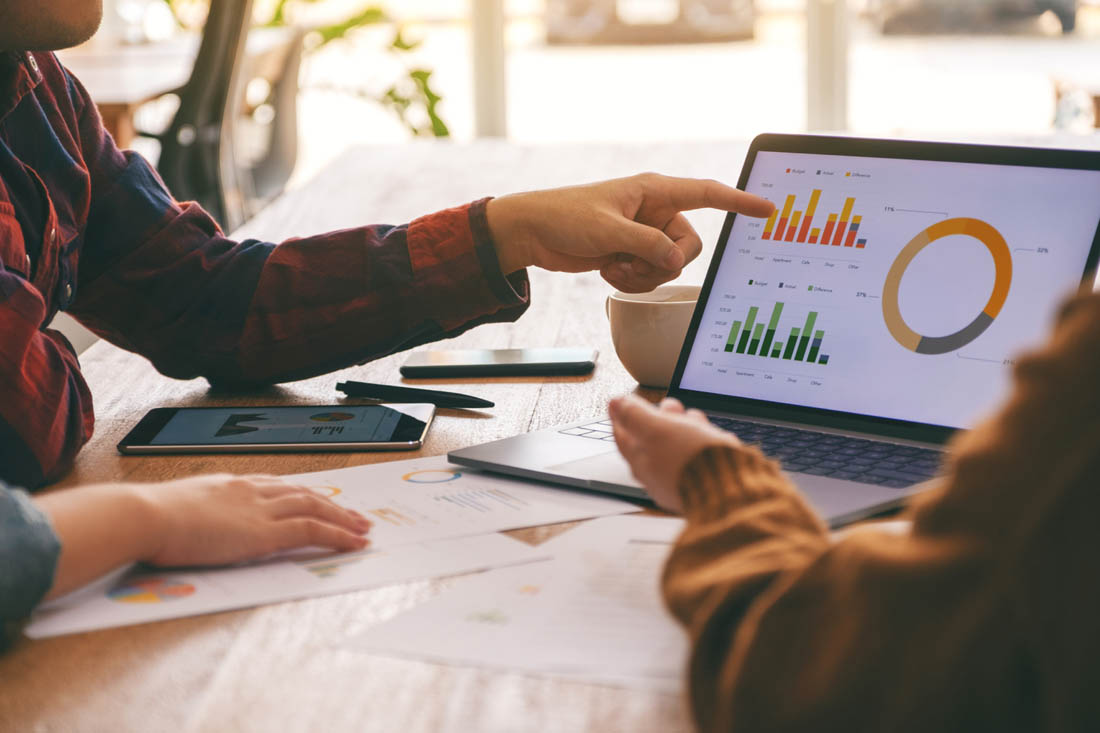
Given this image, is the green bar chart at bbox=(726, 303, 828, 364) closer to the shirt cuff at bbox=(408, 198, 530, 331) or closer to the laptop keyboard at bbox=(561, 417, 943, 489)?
the laptop keyboard at bbox=(561, 417, 943, 489)

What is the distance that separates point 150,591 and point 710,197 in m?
0.57

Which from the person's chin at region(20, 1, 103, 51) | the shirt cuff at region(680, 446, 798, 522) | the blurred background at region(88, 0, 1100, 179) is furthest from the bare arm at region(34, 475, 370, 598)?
the blurred background at region(88, 0, 1100, 179)

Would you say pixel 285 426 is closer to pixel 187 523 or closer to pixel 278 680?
pixel 187 523

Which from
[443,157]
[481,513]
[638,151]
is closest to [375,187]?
[443,157]

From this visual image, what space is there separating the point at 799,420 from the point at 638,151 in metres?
1.75

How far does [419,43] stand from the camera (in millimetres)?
4465

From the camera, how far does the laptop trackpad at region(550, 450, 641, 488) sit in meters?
0.83

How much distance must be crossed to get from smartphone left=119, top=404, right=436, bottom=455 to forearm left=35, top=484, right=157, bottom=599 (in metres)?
0.26

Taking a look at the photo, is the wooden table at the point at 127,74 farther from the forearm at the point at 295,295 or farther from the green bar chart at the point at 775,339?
the green bar chart at the point at 775,339

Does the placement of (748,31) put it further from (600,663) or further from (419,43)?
(600,663)

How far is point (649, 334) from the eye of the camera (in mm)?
1091

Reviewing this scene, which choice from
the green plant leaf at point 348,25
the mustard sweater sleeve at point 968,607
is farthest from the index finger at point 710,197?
the green plant leaf at point 348,25

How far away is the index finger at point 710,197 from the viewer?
978 mm

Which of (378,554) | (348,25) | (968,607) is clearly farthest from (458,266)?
(348,25)
